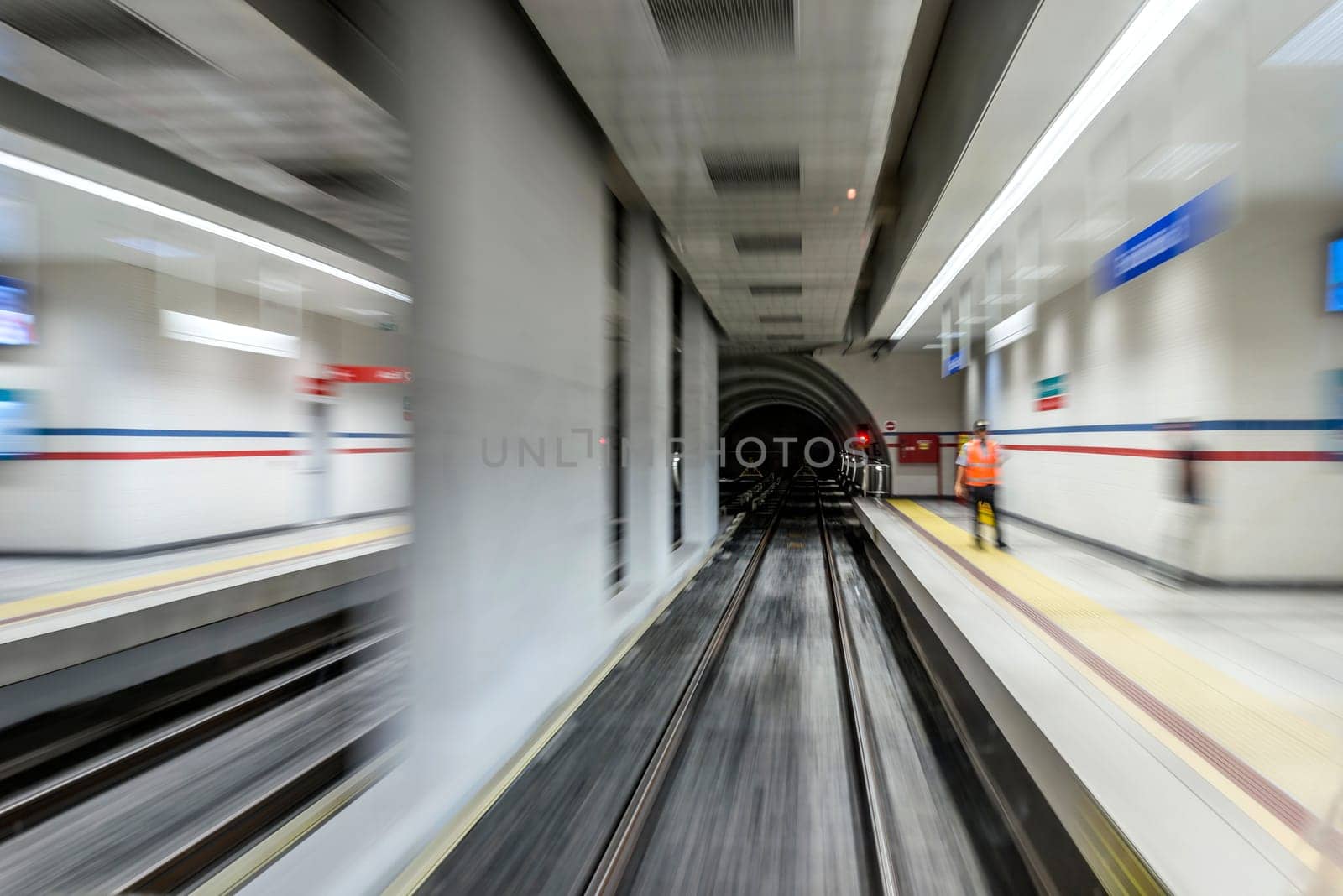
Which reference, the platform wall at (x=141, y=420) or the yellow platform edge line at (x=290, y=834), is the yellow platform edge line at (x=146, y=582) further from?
the yellow platform edge line at (x=290, y=834)

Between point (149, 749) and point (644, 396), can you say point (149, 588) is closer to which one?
point (149, 749)

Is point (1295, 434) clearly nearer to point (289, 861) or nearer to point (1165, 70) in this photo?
point (1165, 70)

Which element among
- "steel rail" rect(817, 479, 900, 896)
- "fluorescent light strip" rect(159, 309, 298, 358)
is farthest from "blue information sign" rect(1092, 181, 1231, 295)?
"fluorescent light strip" rect(159, 309, 298, 358)

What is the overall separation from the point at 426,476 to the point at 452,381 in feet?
1.47

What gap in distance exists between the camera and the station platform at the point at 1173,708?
215cm

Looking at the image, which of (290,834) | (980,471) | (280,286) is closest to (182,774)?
(290,834)

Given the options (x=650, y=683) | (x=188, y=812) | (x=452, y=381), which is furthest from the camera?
(x=650, y=683)

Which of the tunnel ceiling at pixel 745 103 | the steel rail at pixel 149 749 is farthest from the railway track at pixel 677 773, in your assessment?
the tunnel ceiling at pixel 745 103

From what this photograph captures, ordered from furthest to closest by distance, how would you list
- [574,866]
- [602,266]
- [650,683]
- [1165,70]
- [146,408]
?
1. [146,408]
2. [602,266]
3. [650,683]
4. [1165,70]
5. [574,866]

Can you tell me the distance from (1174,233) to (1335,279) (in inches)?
30.6

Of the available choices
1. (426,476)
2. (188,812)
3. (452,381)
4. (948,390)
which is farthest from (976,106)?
(948,390)

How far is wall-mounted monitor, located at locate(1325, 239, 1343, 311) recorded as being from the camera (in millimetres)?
3072

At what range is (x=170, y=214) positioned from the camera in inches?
193

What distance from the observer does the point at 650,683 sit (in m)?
4.48
